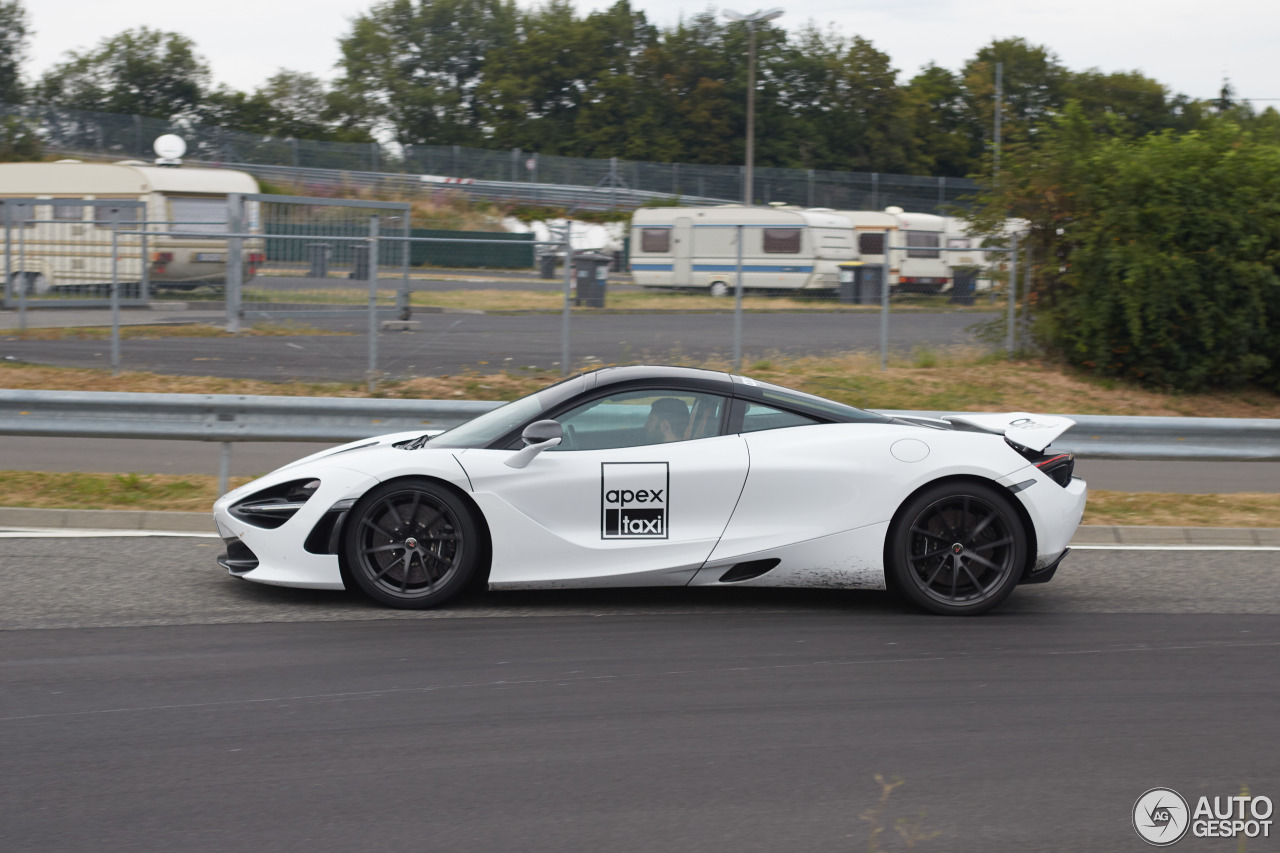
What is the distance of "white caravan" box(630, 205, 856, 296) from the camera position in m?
30.7

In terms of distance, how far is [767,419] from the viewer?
20.1 ft

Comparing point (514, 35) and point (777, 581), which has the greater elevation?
point (514, 35)

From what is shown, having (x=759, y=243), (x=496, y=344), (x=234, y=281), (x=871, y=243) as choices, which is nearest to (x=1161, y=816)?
(x=496, y=344)

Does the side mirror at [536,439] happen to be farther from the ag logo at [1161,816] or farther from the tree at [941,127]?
the tree at [941,127]

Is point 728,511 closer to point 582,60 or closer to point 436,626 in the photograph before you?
point 436,626

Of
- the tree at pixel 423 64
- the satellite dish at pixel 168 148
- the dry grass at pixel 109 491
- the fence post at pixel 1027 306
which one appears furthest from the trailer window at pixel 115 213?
the tree at pixel 423 64

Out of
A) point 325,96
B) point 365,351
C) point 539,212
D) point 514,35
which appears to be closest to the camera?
point 365,351

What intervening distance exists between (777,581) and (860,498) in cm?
57

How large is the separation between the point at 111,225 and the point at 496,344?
5.27 m

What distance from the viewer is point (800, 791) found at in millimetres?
3885

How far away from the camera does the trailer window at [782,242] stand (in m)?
31.1

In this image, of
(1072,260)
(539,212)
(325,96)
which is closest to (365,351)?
(1072,260)

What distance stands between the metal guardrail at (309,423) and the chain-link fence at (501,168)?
30.4m

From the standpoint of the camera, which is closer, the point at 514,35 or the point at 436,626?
the point at 436,626
